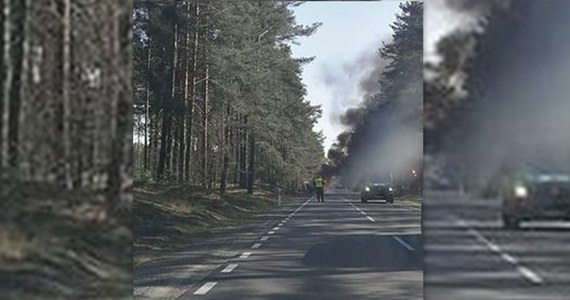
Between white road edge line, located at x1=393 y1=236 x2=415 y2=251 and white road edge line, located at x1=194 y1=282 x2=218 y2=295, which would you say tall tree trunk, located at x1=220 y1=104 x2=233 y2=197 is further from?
white road edge line, located at x1=194 y1=282 x2=218 y2=295

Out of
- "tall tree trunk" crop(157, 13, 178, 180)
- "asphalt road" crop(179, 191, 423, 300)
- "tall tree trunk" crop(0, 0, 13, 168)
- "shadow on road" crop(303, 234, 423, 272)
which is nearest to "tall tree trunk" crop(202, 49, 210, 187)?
"tall tree trunk" crop(157, 13, 178, 180)

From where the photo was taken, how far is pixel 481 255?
3215 mm

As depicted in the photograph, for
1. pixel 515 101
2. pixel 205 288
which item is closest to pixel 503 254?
pixel 515 101

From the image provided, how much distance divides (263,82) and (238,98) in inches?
92.3

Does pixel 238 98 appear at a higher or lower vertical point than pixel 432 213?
higher

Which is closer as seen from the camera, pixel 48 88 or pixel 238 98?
pixel 48 88

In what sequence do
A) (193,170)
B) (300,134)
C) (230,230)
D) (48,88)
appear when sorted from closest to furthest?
1. (48,88)
2. (230,230)
3. (193,170)
4. (300,134)

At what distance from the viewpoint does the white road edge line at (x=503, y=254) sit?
3211mm

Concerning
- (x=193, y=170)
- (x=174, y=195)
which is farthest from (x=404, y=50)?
(x=193, y=170)

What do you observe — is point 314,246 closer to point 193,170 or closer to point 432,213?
point 432,213

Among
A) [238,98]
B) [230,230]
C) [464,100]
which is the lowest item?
[230,230]

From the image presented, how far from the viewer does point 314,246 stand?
17.0m

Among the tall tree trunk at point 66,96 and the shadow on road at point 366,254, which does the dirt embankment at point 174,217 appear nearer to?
the shadow on road at point 366,254

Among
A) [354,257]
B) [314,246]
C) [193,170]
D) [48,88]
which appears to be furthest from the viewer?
[193,170]
